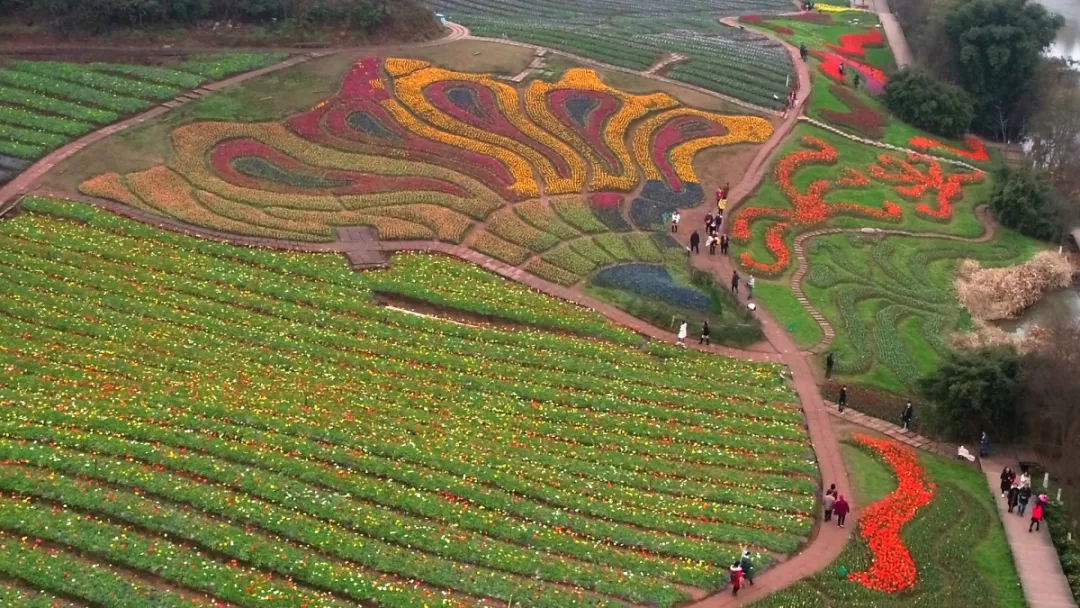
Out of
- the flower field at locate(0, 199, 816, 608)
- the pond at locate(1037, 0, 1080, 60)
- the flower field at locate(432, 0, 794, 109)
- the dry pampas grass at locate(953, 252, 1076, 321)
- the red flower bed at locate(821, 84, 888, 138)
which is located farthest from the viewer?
the pond at locate(1037, 0, 1080, 60)

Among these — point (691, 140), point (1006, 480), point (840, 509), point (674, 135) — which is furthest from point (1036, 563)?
point (674, 135)

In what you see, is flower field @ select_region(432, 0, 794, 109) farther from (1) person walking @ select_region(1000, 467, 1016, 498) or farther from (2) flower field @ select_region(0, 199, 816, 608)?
(1) person walking @ select_region(1000, 467, 1016, 498)

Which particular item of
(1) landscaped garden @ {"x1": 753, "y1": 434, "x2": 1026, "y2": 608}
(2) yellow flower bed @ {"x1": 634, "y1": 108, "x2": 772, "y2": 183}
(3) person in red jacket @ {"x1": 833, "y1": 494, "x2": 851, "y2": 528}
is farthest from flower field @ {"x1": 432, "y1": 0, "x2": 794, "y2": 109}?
(3) person in red jacket @ {"x1": 833, "y1": 494, "x2": 851, "y2": 528}

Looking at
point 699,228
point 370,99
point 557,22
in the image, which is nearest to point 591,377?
point 699,228

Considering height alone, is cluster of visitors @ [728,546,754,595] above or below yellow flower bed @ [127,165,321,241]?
below

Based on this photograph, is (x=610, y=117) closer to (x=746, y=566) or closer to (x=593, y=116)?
(x=593, y=116)
